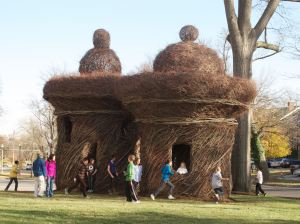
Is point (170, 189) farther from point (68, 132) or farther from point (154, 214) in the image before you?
point (68, 132)

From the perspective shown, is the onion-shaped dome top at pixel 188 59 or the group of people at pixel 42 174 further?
the onion-shaped dome top at pixel 188 59

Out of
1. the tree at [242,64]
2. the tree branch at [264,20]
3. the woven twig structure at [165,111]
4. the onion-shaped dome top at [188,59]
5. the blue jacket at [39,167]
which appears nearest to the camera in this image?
the woven twig structure at [165,111]

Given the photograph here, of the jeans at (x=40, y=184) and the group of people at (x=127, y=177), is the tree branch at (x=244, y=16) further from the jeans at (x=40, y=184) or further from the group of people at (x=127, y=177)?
the jeans at (x=40, y=184)

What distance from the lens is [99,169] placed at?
1298 centimetres

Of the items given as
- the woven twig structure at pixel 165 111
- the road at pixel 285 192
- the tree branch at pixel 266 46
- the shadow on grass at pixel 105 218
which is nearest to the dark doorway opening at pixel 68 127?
the woven twig structure at pixel 165 111

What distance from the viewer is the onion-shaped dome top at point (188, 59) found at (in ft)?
37.2

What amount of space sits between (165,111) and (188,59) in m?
2.01

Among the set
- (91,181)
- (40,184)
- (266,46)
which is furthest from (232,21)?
(40,184)

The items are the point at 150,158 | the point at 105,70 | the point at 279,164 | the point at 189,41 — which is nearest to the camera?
the point at 150,158

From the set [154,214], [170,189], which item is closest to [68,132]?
[170,189]

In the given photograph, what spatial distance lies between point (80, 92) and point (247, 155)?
8.21 metres

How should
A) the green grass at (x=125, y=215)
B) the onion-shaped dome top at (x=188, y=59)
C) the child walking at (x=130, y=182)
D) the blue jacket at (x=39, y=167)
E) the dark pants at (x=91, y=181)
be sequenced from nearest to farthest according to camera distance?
1. the green grass at (x=125, y=215)
2. the child walking at (x=130, y=182)
3. the blue jacket at (x=39, y=167)
4. the onion-shaped dome top at (x=188, y=59)
5. the dark pants at (x=91, y=181)

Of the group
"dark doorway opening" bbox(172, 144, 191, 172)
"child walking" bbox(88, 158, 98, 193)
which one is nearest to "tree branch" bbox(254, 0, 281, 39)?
"dark doorway opening" bbox(172, 144, 191, 172)

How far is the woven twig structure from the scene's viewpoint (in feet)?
34.5
